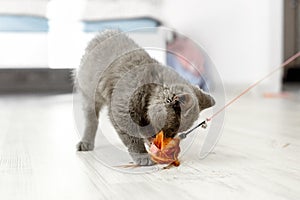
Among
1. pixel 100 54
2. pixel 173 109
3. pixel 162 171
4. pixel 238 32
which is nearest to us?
pixel 173 109

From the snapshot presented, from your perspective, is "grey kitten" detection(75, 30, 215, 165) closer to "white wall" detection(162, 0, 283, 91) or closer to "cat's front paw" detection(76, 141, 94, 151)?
"cat's front paw" detection(76, 141, 94, 151)

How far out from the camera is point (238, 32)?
4.42m

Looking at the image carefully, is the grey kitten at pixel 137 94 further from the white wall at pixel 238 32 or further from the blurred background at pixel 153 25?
the white wall at pixel 238 32

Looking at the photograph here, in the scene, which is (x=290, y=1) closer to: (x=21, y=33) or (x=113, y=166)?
(x=21, y=33)

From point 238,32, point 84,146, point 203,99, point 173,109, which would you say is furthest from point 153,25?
point 173,109

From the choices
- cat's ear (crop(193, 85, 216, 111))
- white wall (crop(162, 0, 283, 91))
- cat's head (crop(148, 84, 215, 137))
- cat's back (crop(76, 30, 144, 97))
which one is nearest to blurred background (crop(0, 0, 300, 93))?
white wall (crop(162, 0, 283, 91))

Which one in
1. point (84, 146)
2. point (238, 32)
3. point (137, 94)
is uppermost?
point (137, 94)

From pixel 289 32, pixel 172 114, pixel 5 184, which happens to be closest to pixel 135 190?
pixel 172 114

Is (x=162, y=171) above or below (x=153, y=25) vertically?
below

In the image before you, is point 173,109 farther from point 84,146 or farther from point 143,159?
point 84,146

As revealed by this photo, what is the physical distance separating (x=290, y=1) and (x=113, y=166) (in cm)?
495

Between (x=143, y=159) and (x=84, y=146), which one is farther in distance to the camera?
(x=84, y=146)

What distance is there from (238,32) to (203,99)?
3214 millimetres

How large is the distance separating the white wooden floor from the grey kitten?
0.12m
